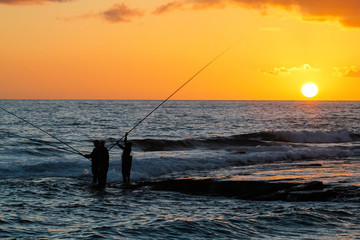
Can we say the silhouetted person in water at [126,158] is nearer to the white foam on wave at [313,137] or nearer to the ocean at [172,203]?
the ocean at [172,203]

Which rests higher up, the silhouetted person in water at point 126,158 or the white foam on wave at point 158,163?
the silhouetted person in water at point 126,158

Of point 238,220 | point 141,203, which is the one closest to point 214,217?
point 238,220

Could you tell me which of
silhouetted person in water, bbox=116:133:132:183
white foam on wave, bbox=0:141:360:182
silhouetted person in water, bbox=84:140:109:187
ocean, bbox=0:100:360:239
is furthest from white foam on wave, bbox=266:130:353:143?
silhouetted person in water, bbox=84:140:109:187

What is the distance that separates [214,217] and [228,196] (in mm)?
3356

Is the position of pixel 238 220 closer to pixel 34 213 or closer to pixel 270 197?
pixel 270 197

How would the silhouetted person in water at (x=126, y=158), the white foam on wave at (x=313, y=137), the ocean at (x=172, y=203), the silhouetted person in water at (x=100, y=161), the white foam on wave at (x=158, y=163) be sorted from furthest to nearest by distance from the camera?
1. the white foam on wave at (x=313, y=137)
2. the white foam on wave at (x=158, y=163)
3. the silhouetted person in water at (x=126, y=158)
4. the silhouetted person in water at (x=100, y=161)
5. the ocean at (x=172, y=203)

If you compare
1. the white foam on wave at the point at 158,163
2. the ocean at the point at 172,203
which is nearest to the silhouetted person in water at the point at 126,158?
the ocean at the point at 172,203

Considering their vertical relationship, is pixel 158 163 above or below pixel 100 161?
below

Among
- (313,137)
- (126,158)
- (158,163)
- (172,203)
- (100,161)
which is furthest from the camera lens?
(313,137)

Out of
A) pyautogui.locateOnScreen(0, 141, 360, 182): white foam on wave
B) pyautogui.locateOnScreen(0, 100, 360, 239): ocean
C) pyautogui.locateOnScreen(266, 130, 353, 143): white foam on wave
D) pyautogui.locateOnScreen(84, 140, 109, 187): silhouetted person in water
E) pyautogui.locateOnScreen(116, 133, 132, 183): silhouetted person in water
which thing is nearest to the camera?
pyautogui.locateOnScreen(0, 100, 360, 239): ocean

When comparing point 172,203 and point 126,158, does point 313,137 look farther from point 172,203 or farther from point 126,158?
point 172,203

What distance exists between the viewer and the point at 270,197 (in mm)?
13922

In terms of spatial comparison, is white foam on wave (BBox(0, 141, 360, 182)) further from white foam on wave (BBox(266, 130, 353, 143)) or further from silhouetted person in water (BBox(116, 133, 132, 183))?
white foam on wave (BBox(266, 130, 353, 143))

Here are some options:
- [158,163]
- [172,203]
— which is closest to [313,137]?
[158,163]
